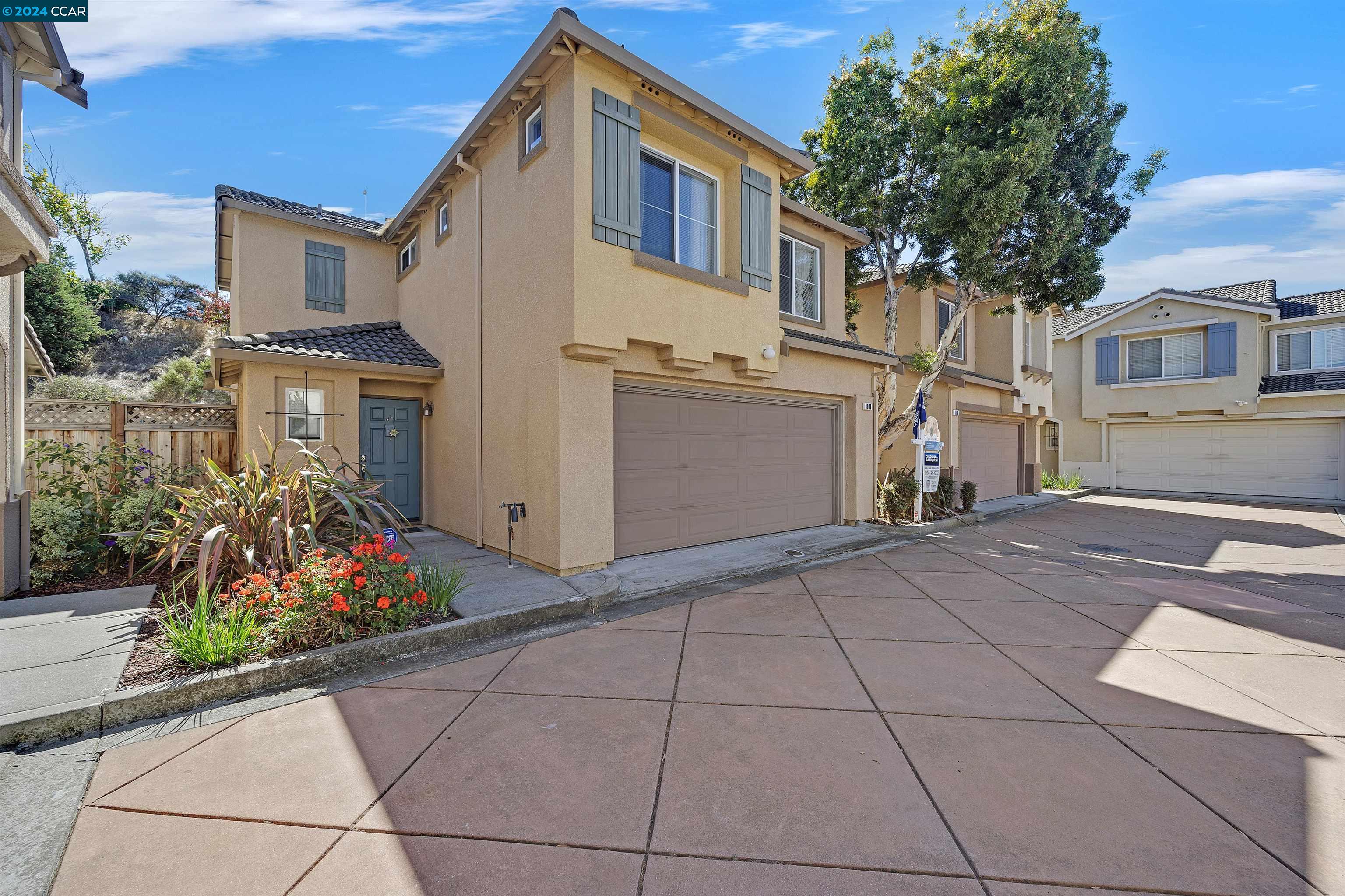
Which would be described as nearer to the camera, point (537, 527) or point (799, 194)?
point (537, 527)

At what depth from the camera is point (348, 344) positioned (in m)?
8.66

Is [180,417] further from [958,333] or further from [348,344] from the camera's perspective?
[958,333]

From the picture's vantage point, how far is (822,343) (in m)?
9.00

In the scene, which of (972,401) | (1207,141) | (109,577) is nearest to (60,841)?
(109,577)

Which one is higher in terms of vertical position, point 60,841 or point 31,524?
point 31,524

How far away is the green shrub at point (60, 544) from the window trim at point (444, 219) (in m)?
5.61

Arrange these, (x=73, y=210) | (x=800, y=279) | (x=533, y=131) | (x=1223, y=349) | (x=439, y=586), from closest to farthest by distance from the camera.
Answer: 1. (x=439, y=586)
2. (x=533, y=131)
3. (x=800, y=279)
4. (x=1223, y=349)
5. (x=73, y=210)

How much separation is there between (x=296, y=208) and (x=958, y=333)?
14.9 meters

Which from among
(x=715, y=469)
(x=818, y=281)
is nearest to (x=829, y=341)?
(x=818, y=281)

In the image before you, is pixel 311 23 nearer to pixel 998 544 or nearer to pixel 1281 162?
pixel 998 544

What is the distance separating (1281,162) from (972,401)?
8354 millimetres

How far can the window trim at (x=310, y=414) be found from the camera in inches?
303

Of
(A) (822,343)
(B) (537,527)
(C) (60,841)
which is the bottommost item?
(C) (60,841)

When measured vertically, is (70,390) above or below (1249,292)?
below
